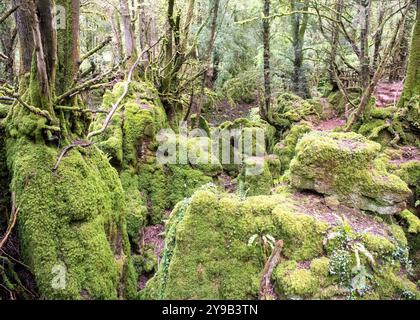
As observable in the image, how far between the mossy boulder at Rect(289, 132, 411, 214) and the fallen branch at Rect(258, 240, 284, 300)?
1591mm

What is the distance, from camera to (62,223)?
13.2ft

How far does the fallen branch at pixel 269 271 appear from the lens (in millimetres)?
3984

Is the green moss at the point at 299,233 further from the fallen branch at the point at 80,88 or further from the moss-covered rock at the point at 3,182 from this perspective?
the moss-covered rock at the point at 3,182

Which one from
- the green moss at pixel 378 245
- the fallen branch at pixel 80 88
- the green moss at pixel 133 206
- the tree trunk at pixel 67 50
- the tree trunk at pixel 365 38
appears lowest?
the green moss at pixel 133 206

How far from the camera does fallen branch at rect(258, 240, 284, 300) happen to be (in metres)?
3.98

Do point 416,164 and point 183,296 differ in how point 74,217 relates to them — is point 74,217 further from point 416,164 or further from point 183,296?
point 416,164

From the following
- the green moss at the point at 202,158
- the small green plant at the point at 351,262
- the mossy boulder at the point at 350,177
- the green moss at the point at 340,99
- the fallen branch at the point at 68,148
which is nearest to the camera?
the small green plant at the point at 351,262

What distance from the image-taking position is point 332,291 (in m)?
3.85

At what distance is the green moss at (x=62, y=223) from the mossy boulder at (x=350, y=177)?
10.8 ft

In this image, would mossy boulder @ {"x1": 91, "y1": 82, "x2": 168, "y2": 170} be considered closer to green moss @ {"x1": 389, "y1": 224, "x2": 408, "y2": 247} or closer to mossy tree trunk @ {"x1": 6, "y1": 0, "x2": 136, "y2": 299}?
mossy tree trunk @ {"x1": 6, "y1": 0, "x2": 136, "y2": 299}

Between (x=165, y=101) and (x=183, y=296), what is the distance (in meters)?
8.68

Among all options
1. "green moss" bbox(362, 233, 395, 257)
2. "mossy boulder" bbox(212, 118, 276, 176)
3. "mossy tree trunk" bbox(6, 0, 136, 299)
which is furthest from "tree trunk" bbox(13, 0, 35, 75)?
"mossy boulder" bbox(212, 118, 276, 176)

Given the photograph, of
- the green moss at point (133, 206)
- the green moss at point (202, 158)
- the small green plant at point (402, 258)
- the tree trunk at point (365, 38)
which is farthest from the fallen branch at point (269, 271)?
the tree trunk at point (365, 38)
